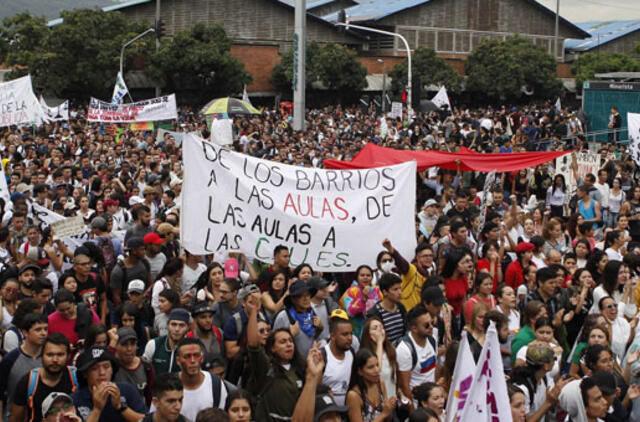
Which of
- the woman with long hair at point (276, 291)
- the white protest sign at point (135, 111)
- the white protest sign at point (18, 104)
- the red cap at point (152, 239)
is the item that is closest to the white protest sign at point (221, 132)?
the white protest sign at point (135, 111)

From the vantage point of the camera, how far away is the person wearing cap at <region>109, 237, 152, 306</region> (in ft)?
25.3

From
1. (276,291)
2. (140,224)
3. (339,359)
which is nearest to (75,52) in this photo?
(140,224)

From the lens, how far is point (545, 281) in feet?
25.2

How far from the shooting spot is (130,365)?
5.68 meters

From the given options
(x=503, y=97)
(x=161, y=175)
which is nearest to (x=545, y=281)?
(x=161, y=175)

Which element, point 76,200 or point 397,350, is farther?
point 76,200

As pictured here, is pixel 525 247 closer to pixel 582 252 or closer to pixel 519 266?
pixel 519 266

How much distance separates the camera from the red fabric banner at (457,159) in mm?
12164

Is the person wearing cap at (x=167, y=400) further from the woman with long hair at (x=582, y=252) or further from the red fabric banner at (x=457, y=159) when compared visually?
the red fabric banner at (x=457, y=159)

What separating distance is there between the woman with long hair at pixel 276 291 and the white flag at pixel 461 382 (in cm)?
210

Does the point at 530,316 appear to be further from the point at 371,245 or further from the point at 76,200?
the point at 76,200

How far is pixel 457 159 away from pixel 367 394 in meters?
7.20

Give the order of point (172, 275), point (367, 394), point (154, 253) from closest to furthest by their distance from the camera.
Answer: point (367, 394), point (172, 275), point (154, 253)

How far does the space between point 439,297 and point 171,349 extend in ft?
6.71
